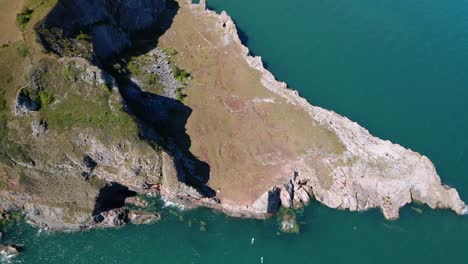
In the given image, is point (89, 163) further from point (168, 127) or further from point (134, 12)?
point (134, 12)

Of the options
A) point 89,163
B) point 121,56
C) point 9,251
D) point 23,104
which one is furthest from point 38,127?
point 121,56

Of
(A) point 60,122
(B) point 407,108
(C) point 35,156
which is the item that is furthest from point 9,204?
(B) point 407,108

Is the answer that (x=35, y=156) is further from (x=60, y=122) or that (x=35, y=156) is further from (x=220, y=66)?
(x=220, y=66)

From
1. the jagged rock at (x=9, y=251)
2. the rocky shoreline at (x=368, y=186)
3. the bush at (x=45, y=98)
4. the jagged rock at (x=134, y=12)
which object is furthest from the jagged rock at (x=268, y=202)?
the jagged rock at (x=134, y=12)

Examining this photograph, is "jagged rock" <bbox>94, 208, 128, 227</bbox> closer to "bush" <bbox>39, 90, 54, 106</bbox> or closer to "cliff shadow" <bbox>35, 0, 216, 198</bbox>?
"cliff shadow" <bbox>35, 0, 216, 198</bbox>

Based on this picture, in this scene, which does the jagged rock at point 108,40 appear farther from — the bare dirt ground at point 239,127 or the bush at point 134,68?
the bare dirt ground at point 239,127

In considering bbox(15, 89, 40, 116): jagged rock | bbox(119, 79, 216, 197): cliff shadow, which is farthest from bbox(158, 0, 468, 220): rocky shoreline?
bbox(15, 89, 40, 116): jagged rock
